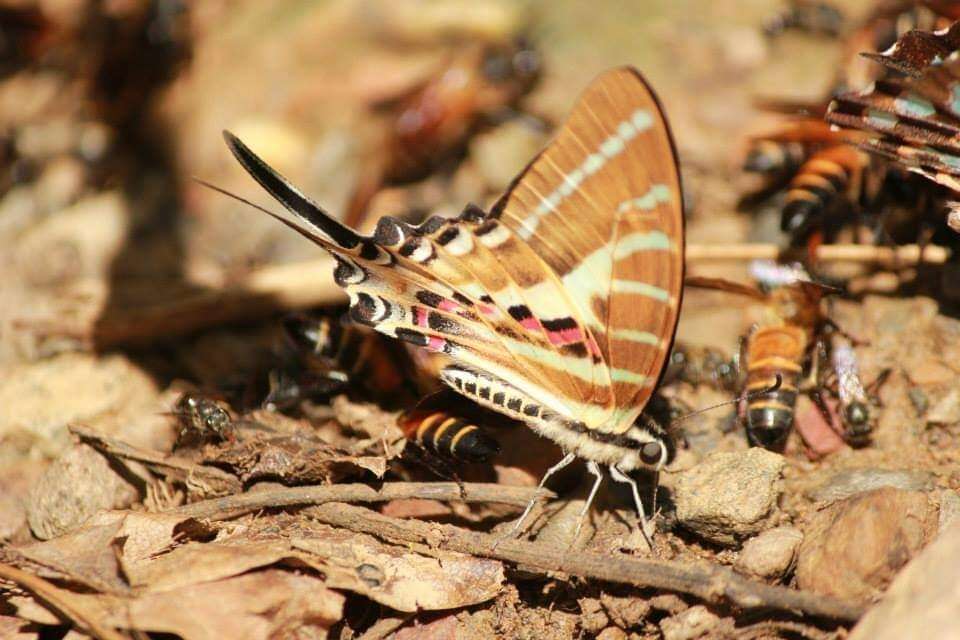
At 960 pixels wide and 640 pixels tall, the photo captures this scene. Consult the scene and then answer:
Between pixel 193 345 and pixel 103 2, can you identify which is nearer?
pixel 193 345

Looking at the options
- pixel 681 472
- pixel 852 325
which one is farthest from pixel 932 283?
pixel 681 472

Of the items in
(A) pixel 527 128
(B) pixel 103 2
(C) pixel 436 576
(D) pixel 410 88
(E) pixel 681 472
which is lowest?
(C) pixel 436 576

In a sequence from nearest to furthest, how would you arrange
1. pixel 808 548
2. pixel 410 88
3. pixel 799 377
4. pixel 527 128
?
pixel 808 548, pixel 799 377, pixel 527 128, pixel 410 88

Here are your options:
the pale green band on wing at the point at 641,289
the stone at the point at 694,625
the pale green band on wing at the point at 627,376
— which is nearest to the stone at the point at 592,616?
the stone at the point at 694,625

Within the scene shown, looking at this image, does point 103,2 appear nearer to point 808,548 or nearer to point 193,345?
point 193,345

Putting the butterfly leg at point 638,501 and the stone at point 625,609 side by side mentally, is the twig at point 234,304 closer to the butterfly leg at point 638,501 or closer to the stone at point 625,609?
the butterfly leg at point 638,501

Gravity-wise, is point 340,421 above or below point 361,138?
below

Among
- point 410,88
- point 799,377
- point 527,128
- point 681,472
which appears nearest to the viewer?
point 681,472
